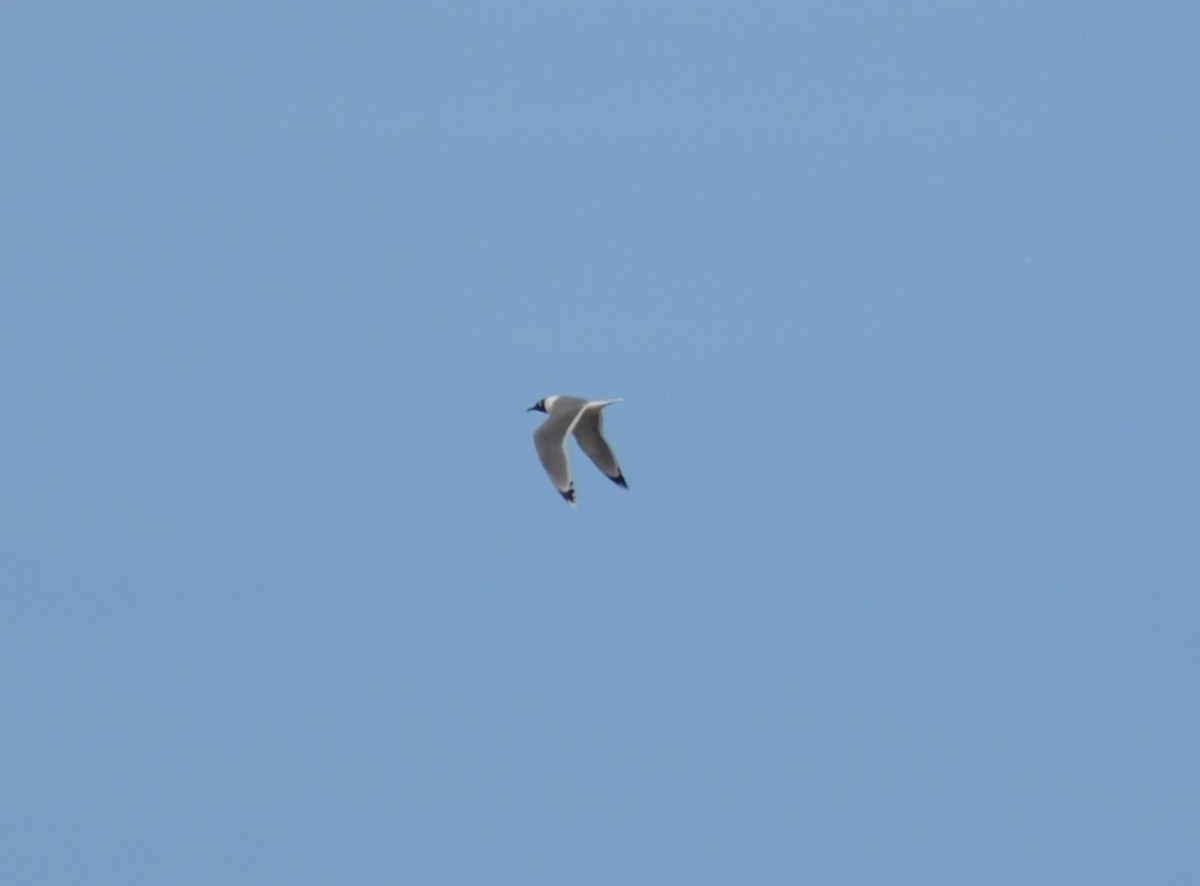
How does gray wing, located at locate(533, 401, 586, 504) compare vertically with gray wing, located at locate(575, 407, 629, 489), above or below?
below

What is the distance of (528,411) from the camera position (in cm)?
1259

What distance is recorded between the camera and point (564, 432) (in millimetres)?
12148

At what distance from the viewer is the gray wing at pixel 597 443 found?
483 inches

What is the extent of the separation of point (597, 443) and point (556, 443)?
0.38 meters

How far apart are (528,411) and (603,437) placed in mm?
443

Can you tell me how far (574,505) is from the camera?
39.0ft

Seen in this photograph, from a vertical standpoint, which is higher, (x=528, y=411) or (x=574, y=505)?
(x=528, y=411)

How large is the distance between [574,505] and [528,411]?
2.87 feet

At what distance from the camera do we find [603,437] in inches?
489

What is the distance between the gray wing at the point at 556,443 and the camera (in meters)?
12.1

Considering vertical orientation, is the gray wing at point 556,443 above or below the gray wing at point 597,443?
below

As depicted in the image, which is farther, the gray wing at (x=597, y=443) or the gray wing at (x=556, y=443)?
the gray wing at (x=597, y=443)

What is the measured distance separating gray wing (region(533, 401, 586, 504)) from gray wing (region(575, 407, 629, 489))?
0.30 feet

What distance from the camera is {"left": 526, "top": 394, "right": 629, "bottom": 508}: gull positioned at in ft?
39.6
